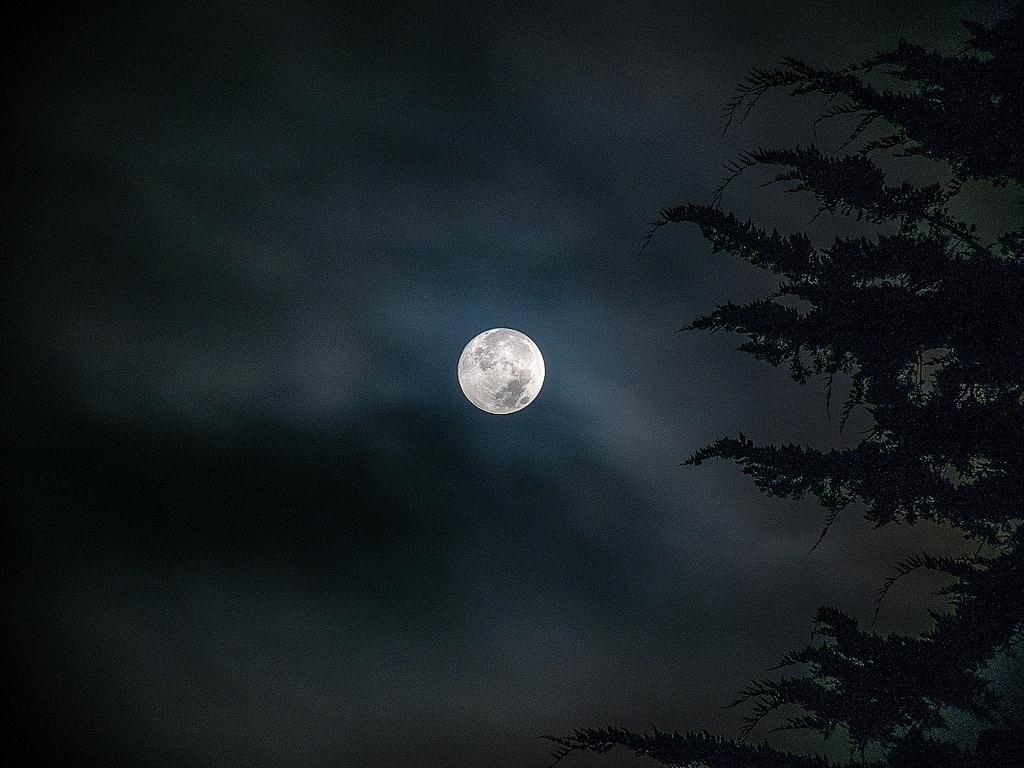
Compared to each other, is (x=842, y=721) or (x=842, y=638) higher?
(x=842, y=638)

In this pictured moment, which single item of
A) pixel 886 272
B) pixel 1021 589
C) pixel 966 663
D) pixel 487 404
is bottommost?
pixel 966 663

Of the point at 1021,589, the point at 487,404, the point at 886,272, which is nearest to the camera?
the point at 1021,589

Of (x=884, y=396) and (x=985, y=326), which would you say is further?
(x=884, y=396)

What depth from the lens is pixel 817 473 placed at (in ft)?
21.4

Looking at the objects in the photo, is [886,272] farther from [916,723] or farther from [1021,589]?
[916,723]

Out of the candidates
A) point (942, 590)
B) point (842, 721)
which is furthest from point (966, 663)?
point (842, 721)

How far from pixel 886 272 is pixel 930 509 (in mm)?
2182

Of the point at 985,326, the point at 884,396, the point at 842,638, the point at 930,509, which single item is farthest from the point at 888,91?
the point at 842,638

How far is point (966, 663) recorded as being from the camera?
20.5 feet

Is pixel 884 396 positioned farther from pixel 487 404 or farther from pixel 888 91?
pixel 487 404

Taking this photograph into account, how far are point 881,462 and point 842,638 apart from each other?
162 centimetres

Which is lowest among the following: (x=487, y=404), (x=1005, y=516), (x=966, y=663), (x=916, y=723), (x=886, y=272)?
(x=916, y=723)

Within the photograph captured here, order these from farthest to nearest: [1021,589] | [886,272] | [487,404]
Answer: [487,404]
[886,272]
[1021,589]

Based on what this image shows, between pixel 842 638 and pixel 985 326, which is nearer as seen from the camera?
pixel 985 326
